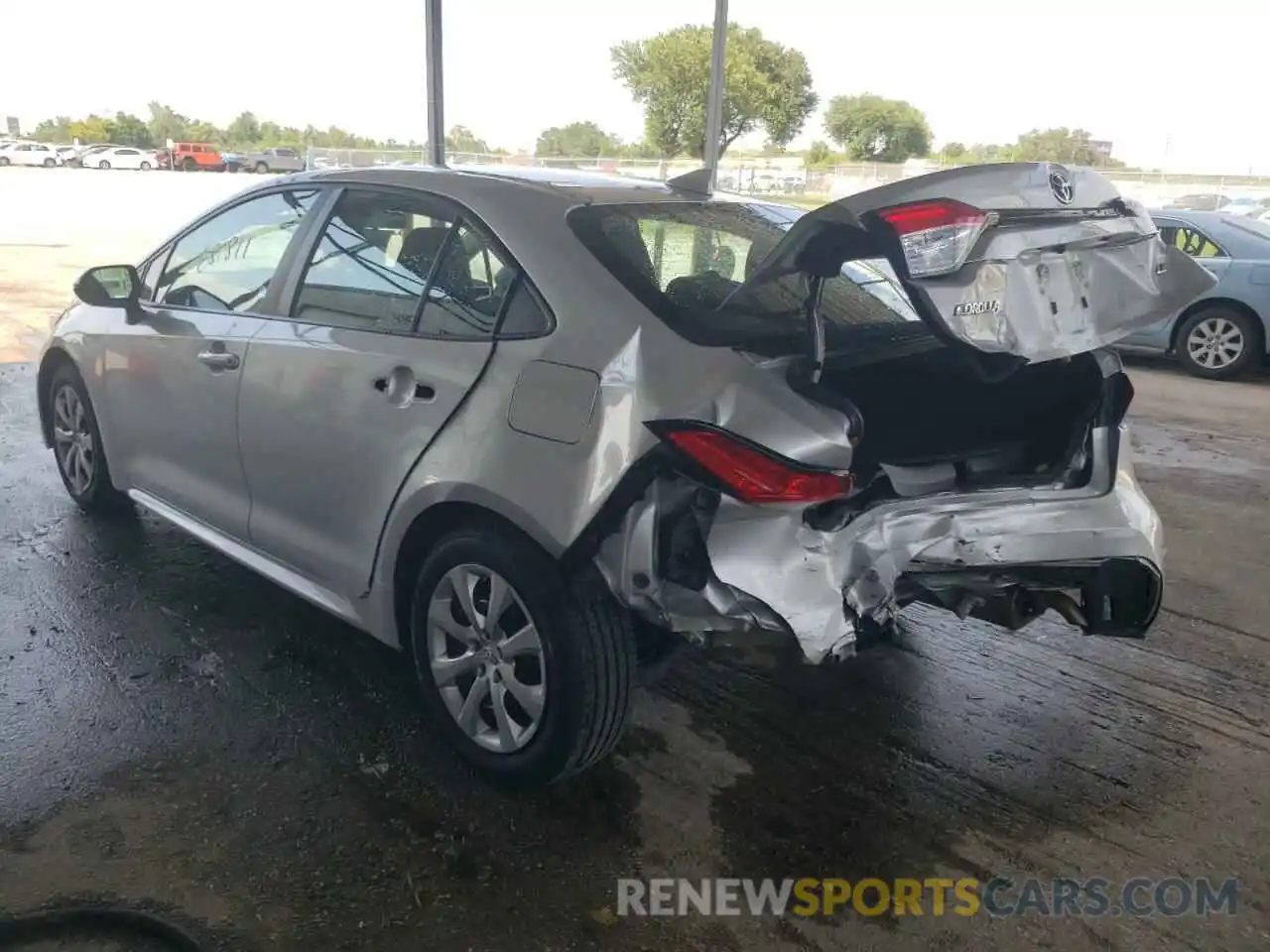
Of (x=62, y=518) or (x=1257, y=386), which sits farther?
(x=1257, y=386)

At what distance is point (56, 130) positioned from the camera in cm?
4209

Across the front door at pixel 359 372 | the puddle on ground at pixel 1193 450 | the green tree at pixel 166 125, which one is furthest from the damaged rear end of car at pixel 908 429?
the green tree at pixel 166 125

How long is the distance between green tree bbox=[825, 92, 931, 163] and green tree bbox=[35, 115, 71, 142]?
3098cm

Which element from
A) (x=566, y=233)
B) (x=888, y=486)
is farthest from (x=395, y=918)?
(x=566, y=233)

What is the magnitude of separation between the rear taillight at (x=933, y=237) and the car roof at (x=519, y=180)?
107 centimetres

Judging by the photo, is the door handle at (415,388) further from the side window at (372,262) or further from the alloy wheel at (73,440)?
the alloy wheel at (73,440)

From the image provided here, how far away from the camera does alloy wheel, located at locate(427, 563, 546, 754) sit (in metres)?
2.68

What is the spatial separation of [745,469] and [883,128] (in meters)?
32.6

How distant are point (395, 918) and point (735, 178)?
644 inches

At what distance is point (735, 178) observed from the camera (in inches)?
684

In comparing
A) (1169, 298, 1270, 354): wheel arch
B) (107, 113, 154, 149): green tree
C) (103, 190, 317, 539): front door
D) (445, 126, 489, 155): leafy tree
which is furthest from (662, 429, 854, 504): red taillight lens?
(107, 113, 154, 149): green tree

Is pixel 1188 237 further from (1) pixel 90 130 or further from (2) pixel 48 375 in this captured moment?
(1) pixel 90 130

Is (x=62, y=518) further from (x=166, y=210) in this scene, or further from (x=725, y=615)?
(x=166, y=210)

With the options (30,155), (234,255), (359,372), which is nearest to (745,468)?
(359,372)
